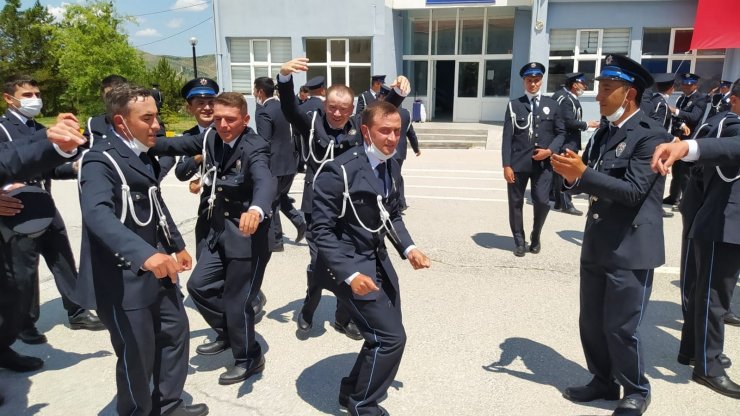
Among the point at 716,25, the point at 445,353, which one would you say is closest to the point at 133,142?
the point at 445,353

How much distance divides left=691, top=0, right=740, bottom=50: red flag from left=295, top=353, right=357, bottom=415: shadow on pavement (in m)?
16.8

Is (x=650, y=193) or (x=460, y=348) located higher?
(x=650, y=193)

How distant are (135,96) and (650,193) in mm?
3010

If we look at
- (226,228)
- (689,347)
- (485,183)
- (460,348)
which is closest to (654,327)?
(689,347)

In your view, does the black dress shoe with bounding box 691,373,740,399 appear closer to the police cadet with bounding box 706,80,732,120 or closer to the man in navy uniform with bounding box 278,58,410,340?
the man in navy uniform with bounding box 278,58,410,340

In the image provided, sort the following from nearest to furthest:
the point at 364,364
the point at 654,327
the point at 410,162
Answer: the point at 364,364 → the point at 654,327 → the point at 410,162

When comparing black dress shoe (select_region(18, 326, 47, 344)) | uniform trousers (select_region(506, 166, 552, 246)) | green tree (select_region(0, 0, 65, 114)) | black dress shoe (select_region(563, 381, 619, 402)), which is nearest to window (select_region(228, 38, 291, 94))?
uniform trousers (select_region(506, 166, 552, 246))

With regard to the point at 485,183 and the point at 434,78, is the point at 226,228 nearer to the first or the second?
the point at 485,183

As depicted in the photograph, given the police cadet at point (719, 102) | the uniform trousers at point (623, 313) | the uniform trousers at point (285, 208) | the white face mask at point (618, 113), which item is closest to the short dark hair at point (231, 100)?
the white face mask at point (618, 113)

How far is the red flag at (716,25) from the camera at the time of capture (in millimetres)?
15930

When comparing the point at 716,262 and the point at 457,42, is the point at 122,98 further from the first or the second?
the point at 457,42

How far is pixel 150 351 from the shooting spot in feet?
9.84

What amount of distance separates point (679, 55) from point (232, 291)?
18.7 m

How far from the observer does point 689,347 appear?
4.02 meters
